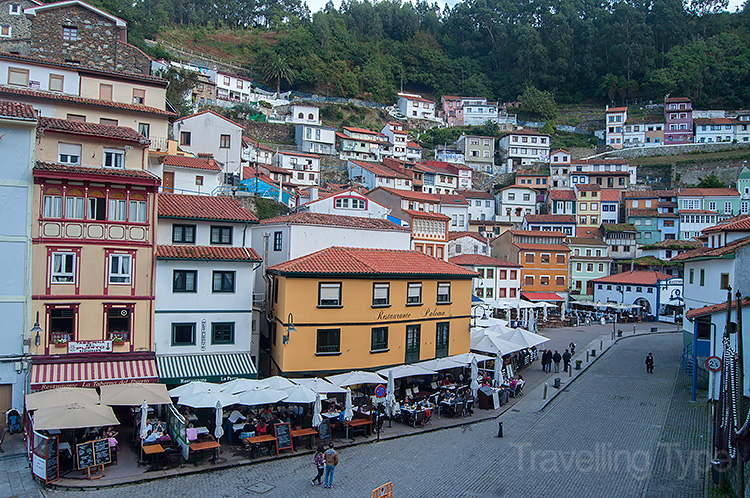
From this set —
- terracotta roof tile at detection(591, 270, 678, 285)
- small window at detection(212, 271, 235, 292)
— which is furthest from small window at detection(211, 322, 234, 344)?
terracotta roof tile at detection(591, 270, 678, 285)

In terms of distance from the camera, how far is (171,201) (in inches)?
1033

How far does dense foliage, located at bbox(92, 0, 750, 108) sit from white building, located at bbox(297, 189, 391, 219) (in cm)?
8124

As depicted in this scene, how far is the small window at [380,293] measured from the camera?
26453 millimetres

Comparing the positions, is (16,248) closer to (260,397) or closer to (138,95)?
(260,397)

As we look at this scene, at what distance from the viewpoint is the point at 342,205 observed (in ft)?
134

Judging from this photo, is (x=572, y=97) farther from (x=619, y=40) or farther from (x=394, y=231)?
(x=394, y=231)

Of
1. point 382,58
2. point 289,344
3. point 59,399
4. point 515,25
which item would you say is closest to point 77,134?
point 59,399

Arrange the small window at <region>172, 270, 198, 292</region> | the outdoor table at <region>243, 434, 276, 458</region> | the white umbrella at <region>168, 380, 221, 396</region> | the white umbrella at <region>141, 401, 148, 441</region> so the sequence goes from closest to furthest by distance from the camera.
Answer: the white umbrella at <region>141, 401, 148, 441</region>, the outdoor table at <region>243, 434, 276, 458</region>, the white umbrella at <region>168, 380, 221, 396</region>, the small window at <region>172, 270, 198, 292</region>

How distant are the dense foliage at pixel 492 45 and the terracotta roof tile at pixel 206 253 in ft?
314

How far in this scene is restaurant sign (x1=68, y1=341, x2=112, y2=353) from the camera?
21438 mm

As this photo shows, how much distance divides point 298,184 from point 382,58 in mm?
72581

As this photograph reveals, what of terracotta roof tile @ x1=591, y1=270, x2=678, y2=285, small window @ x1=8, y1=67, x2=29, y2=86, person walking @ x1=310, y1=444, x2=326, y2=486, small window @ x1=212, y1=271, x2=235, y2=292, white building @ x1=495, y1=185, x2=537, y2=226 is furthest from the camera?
white building @ x1=495, y1=185, x2=537, y2=226

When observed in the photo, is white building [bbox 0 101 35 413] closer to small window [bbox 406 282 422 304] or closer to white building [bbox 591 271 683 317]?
small window [bbox 406 282 422 304]

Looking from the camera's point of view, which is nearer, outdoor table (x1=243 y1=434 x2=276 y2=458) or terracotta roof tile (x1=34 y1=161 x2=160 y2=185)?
outdoor table (x1=243 y1=434 x2=276 y2=458)
